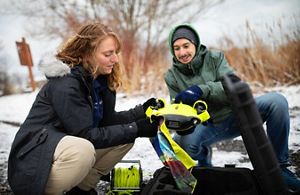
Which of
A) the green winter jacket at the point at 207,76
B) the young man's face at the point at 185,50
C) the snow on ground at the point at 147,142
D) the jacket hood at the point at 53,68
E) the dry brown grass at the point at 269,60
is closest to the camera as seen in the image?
the jacket hood at the point at 53,68

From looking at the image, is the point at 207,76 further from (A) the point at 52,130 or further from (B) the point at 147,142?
(B) the point at 147,142

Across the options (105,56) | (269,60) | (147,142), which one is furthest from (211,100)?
(269,60)

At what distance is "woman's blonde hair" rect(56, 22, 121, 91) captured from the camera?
157 cm

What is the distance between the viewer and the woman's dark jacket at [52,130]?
136 centimetres

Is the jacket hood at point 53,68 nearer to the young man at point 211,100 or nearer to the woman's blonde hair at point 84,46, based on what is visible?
the woman's blonde hair at point 84,46

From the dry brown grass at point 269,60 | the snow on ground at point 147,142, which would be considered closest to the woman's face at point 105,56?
the snow on ground at point 147,142

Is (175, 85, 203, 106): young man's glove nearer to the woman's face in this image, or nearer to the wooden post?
the woman's face

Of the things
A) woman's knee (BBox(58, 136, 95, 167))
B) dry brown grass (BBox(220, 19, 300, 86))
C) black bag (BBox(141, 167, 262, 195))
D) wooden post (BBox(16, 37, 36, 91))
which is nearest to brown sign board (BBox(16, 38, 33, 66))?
wooden post (BBox(16, 37, 36, 91))

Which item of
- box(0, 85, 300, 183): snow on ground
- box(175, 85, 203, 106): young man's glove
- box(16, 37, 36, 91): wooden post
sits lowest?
box(0, 85, 300, 183): snow on ground

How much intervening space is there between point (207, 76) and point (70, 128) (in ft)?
2.77

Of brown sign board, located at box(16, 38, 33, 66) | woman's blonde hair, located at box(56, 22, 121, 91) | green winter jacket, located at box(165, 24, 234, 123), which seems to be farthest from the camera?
brown sign board, located at box(16, 38, 33, 66)

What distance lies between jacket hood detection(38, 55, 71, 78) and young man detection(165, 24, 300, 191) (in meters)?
0.62

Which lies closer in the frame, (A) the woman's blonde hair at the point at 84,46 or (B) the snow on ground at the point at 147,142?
(A) the woman's blonde hair at the point at 84,46

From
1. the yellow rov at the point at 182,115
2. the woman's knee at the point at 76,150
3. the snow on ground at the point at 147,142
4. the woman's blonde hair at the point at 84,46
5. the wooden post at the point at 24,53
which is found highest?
the wooden post at the point at 24,53
